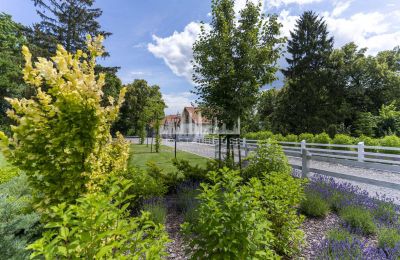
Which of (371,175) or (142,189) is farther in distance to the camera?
(371,175)

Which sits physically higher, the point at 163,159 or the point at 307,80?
the point at 307,80

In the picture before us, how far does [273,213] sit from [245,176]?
3.24m

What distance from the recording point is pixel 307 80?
30141mm

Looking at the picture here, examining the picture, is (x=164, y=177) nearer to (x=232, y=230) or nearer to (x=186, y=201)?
(x=186, y=201)

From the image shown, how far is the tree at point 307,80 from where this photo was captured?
97.3 feet

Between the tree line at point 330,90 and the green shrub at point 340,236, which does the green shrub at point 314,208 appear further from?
the tree line at point 330,90

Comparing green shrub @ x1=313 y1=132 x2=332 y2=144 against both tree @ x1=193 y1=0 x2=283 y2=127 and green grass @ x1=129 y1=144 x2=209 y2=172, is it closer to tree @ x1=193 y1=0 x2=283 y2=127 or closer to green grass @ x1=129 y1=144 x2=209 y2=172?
green grass @ x1=129 y1=144 x2=209 y2=172

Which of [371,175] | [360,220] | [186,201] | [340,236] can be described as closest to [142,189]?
[186,201]

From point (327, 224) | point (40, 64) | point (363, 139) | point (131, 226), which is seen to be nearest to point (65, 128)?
point (40, 64)

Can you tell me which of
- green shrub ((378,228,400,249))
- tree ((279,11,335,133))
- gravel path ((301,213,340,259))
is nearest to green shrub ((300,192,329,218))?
gravel path ((301,213,340,259))

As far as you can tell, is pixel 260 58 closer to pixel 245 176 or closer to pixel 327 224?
pixel 245 176

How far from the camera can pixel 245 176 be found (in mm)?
6555

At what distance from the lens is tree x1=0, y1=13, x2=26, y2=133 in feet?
84.0

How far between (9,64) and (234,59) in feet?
95.6
